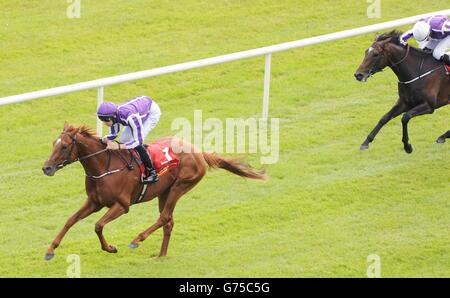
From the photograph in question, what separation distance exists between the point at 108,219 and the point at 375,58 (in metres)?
3.42

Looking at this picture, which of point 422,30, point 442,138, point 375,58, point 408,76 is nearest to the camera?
point 375,58

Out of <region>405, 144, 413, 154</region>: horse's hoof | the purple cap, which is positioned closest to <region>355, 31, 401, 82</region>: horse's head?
<region>405, 144, 413, 154</region>: horse's hoof

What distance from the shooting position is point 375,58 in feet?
44.1

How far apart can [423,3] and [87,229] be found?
647 cm

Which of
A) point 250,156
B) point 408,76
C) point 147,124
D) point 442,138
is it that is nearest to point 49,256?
point 147,124

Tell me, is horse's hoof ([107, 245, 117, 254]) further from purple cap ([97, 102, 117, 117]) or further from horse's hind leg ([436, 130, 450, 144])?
horse's hind leg ([436, 130, 450, 144])

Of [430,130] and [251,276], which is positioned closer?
[251,276]

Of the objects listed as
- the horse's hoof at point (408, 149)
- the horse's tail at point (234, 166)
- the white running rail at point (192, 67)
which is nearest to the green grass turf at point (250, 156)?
the horse's hoof at point (408, 149)

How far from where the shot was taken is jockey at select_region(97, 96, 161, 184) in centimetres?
1145

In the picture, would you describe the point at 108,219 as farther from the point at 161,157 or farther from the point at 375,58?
the point at 375,58

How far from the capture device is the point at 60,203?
12.7 metres

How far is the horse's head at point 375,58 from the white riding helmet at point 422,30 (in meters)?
0.28
